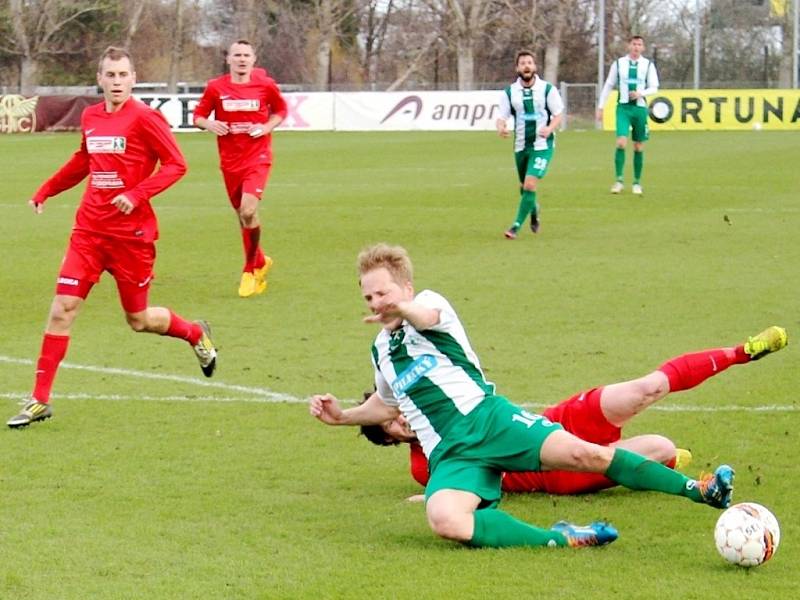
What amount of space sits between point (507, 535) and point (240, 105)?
317 inches

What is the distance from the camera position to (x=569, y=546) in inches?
218

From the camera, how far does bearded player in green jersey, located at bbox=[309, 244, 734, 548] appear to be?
558 centimetres

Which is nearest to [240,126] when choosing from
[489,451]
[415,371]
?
[415,371]

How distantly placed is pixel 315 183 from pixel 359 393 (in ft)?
51.5

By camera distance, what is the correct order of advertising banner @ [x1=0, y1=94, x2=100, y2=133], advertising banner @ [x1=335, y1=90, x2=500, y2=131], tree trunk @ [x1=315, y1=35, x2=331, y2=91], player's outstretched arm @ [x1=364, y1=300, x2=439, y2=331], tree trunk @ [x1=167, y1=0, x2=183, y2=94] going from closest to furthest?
player's outstretched arm @ [x1=364, y1=300, x2=439, y2=331]
advertising banner @ [x1=335, y1=90, x2=500, y2=131]
advertising banner @ [x1=0, y1=94, x2=100, y2=133]
tree trunk @ [x1=167, y1=0, x2=183, y2=94]
tree trunk @ [x1=315, y1=35, x2=331, y2=91]

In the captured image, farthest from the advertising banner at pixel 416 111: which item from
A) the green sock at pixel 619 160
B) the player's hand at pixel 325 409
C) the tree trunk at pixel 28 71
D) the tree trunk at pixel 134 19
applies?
the player's hand at pixel 325 409

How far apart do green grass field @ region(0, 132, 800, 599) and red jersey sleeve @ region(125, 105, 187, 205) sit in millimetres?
1232

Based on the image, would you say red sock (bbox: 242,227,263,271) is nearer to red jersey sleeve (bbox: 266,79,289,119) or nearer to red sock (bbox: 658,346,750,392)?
red jersey sleeve (bbox: 266,79,289,119)

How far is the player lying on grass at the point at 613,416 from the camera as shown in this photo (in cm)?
636

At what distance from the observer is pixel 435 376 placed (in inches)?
234

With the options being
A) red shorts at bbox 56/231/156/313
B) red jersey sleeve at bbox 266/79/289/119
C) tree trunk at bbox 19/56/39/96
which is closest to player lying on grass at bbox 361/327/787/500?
red shorts at bbox 56/231/156/313

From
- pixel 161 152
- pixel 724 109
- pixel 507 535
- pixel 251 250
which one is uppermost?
pixel 161 152

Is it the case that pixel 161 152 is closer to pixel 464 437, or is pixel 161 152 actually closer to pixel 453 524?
pixel 464 437

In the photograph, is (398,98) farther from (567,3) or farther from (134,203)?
(134,203)
